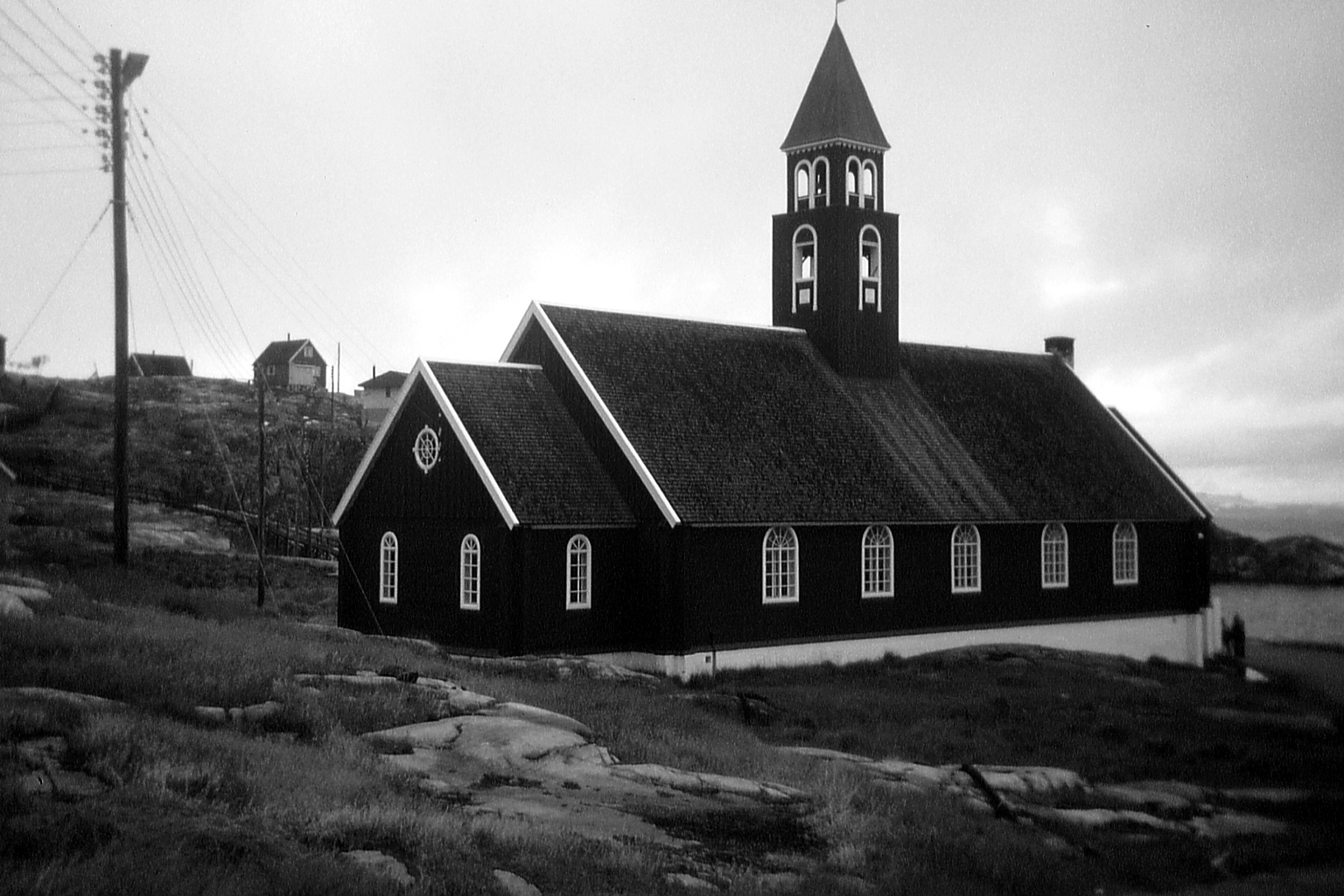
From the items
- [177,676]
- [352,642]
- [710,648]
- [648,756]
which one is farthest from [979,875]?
[710,648]

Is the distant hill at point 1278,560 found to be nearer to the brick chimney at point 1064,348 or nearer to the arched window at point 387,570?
the brick chimney at point 1064,348

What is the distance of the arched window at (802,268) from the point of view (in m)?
42.8

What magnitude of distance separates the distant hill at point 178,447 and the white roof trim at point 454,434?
91.6ft

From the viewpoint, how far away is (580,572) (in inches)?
1307

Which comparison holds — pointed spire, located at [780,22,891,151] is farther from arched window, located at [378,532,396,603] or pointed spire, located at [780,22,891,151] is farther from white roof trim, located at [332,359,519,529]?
arched window, located at [378,532,396,603]

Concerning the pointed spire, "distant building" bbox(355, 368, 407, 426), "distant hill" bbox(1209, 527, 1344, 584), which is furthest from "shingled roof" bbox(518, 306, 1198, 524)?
"distant building" bbox(355, 368, 407, 426)

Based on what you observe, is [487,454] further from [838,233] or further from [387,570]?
[838,233]

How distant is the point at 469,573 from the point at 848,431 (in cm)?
1267

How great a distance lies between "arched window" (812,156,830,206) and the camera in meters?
42.3

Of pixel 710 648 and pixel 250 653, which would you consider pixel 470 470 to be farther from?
pixel 250 653

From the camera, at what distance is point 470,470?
1303 inches

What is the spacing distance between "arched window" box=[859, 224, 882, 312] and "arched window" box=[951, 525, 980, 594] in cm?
784

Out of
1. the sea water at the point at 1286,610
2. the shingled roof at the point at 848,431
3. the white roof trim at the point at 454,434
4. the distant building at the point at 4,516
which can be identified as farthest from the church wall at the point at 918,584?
the distant building at the point at 4,516

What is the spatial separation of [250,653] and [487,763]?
5.80 meters
